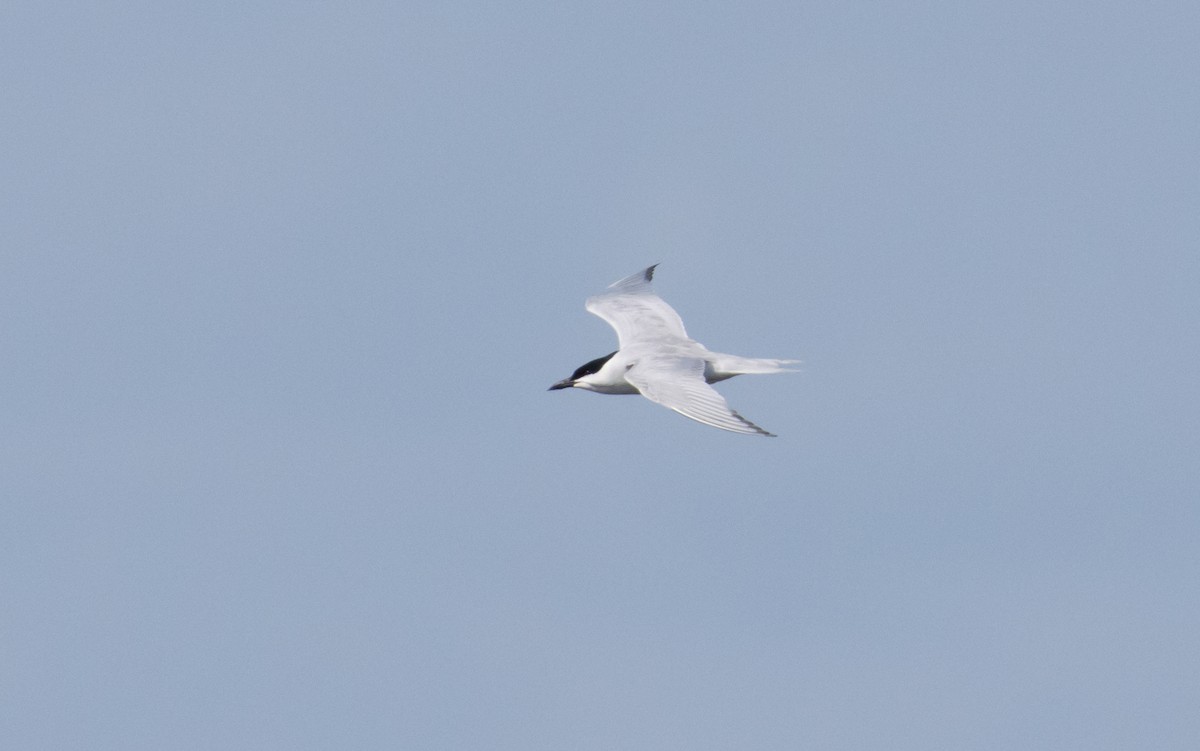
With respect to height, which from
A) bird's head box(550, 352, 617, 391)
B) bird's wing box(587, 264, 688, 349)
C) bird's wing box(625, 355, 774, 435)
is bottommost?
bird's wing box(625, 355, 774, 435)

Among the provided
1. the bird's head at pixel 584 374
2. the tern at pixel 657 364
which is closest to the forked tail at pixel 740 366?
the tern at pixel 657 364

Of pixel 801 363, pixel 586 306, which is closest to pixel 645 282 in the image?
pixel 586 306

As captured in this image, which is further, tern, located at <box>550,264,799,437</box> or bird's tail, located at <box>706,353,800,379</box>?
bird's tail, located at <box>706,353,800,379</box>

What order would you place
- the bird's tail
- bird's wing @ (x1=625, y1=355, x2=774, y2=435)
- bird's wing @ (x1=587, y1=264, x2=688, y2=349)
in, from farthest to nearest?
bird's wing @ (x1=587, y1=264, x2=688, y2=349) → the bird's tail → bird's wing @ (x1=625, y1=355, x2=774, y2=435)

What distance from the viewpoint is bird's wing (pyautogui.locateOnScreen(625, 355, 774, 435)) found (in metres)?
18.5

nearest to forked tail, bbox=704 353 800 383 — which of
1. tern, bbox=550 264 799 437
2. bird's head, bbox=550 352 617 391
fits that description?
tern, bbox=550 264 799 437

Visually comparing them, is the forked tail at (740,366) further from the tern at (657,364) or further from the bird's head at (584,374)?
the bird's head at (584,374)

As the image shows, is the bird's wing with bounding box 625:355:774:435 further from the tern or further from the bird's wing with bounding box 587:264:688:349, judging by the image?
the bird's wing with bounding box 587:264:688:349

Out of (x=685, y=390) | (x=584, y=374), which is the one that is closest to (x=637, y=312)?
(x=584, y=374)

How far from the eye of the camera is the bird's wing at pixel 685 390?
60.5ft

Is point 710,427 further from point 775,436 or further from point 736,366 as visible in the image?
point 736,366

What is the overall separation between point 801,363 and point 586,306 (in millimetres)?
5563

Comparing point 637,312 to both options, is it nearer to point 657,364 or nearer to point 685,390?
point 657,364

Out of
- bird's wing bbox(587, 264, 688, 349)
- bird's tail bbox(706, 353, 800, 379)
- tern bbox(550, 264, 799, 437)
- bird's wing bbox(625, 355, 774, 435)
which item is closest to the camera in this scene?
bird's wing bbox(625, 355, 774, 435)
